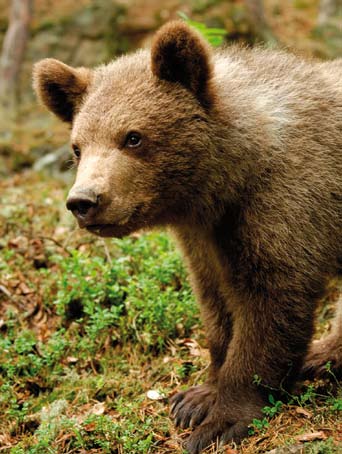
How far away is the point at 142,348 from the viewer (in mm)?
6277

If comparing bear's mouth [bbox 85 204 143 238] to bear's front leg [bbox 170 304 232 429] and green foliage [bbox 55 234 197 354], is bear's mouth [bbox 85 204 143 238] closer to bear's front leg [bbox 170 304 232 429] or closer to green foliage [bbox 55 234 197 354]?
bear's front leg [bbox 170 304 232 429]

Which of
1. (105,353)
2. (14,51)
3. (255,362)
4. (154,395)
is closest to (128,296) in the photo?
(105,353)

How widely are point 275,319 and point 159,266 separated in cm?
232

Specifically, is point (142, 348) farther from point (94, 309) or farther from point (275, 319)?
point (275, 319)

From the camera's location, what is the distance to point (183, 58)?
4598 millimetres

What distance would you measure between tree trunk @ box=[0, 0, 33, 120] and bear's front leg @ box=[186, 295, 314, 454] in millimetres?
10389

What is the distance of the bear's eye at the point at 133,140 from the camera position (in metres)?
4.54

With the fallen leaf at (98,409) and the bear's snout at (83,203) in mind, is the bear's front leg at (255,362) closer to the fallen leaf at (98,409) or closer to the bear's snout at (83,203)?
the fallen leaf at (98,409)

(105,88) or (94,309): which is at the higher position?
(105,88)

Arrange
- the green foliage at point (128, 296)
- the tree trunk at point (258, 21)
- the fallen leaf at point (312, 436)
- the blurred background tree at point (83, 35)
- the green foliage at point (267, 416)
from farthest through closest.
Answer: the tree trunk at point (258, 21) < the blurred background tree at point (83, 35) < the green foliage at point (128, 296) < the green foliage at point (267, 416) < the fallen leaf at point (312, 436)

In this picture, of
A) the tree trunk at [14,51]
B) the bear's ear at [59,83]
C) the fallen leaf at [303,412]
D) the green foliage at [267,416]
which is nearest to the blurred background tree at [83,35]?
the tree trunk at [14,51]

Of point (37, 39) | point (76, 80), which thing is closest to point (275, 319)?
point (76, 80)

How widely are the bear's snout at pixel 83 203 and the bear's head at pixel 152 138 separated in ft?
0.05

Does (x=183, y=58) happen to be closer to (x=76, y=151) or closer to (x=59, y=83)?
(x=76, y=151)
